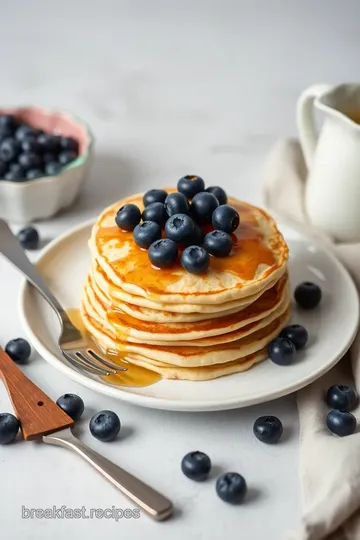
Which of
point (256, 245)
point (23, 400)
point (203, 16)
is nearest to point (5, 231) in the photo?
point (23, 400)

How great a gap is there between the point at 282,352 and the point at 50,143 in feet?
4.37

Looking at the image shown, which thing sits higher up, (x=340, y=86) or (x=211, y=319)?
(x=340, y=86)

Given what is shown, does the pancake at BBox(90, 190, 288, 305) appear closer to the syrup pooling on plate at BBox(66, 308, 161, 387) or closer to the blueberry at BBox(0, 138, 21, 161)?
the syrup pooling on plate at BBox(66, 308, 161, 387)

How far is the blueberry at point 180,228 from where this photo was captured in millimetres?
1838

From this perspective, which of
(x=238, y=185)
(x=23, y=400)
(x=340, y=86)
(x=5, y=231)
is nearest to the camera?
(x=23, y=400)

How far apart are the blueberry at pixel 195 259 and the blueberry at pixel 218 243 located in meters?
0.04

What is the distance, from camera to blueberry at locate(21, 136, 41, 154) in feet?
9.06

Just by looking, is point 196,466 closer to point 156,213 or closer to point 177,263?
point 177,263

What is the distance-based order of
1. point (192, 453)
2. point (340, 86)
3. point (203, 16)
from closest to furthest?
1. point (192, 453)
2. point (340, 86)
3. point (203, 16)

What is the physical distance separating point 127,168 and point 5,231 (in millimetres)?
860

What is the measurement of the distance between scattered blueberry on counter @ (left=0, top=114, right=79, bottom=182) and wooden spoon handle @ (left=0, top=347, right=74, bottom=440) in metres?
0.96

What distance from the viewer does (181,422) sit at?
1.84 meters

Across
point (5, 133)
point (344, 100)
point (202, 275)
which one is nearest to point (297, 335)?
point (202, 275)

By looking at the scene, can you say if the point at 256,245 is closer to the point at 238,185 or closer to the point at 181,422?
the point at 181,422
